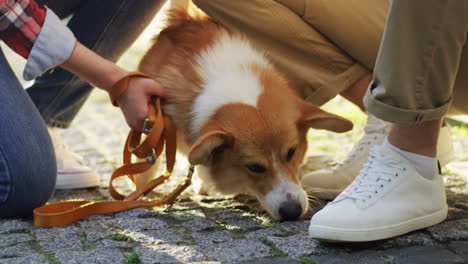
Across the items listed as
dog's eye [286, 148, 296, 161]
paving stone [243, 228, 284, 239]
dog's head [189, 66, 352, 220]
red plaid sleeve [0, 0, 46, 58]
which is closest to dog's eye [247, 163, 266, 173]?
dog's head [189, 66, 352, 220]

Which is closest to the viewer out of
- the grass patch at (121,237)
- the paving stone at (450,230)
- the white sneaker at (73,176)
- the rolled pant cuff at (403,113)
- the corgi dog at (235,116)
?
the rolled pant cuff at (403,113)

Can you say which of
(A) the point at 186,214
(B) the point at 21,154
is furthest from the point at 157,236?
(B) the point at 21,154

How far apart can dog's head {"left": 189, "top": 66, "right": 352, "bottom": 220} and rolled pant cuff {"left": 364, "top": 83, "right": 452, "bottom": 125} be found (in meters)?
0.64

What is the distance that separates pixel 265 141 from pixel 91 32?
126 centimetres

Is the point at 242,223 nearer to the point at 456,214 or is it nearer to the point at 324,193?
the point at 324,193

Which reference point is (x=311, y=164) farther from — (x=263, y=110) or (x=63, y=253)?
(x=63, y=253)

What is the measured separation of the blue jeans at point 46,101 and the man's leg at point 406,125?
126 cm

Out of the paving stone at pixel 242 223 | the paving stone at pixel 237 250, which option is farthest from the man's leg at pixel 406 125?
the paving stone at pixel 242 223

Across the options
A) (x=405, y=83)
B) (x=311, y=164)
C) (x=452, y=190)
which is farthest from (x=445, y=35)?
(x=311, y=164)

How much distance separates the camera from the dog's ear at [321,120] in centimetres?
262

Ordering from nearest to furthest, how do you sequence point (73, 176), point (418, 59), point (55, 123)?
point (418, 59), point (73, 176), point (55, 123)

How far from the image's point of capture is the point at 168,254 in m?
2.05

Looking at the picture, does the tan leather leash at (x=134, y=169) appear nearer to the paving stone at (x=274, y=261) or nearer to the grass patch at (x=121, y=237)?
the grass patch at (x=121, y=237)

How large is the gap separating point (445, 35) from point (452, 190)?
126 cm
